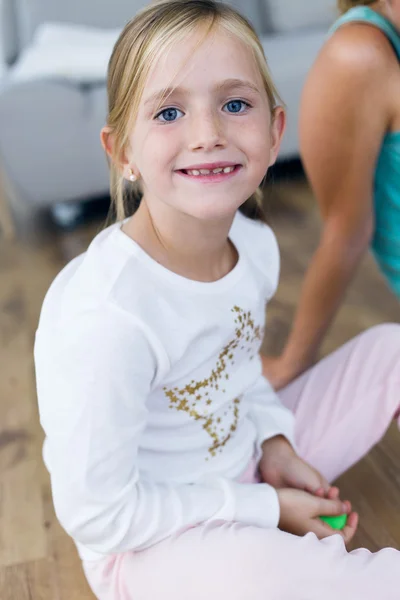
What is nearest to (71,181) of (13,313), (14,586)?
(13,313)

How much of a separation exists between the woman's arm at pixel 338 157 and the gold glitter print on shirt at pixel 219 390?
0.30 metres

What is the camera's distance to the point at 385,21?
107cm

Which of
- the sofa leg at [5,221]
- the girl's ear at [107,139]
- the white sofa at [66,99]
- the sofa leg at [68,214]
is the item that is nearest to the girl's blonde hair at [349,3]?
the girl's ear at [107,139]

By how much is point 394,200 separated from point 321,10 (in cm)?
171

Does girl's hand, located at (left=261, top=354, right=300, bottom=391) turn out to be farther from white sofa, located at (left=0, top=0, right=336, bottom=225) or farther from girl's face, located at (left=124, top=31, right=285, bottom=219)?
white sofa, located at (left=0, top=0, right=336, bottom=225)

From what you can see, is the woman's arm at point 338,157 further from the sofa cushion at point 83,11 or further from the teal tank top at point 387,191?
the sofa cushion at point 83,11

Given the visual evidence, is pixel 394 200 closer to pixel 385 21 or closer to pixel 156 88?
pixel 385 21

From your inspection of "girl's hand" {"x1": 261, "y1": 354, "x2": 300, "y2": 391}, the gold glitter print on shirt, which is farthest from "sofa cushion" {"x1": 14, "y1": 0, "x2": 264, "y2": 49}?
the gold glitter print on shirt

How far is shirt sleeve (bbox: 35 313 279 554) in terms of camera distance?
2.38 feet

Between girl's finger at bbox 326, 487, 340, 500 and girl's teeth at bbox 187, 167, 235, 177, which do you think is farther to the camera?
girl's finger at bbox 326, 487, 340, 500

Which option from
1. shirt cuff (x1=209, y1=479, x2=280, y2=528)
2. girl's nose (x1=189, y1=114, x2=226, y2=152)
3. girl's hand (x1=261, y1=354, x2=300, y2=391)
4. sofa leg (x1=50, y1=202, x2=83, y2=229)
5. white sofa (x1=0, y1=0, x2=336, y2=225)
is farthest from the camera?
sofa leg (x1=50, y1=202, x2=83, y2=229)

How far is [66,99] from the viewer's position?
1.99m

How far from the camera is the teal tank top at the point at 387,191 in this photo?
3.53 ft

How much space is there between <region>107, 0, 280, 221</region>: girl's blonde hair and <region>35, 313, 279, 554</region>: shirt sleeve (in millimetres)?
211
